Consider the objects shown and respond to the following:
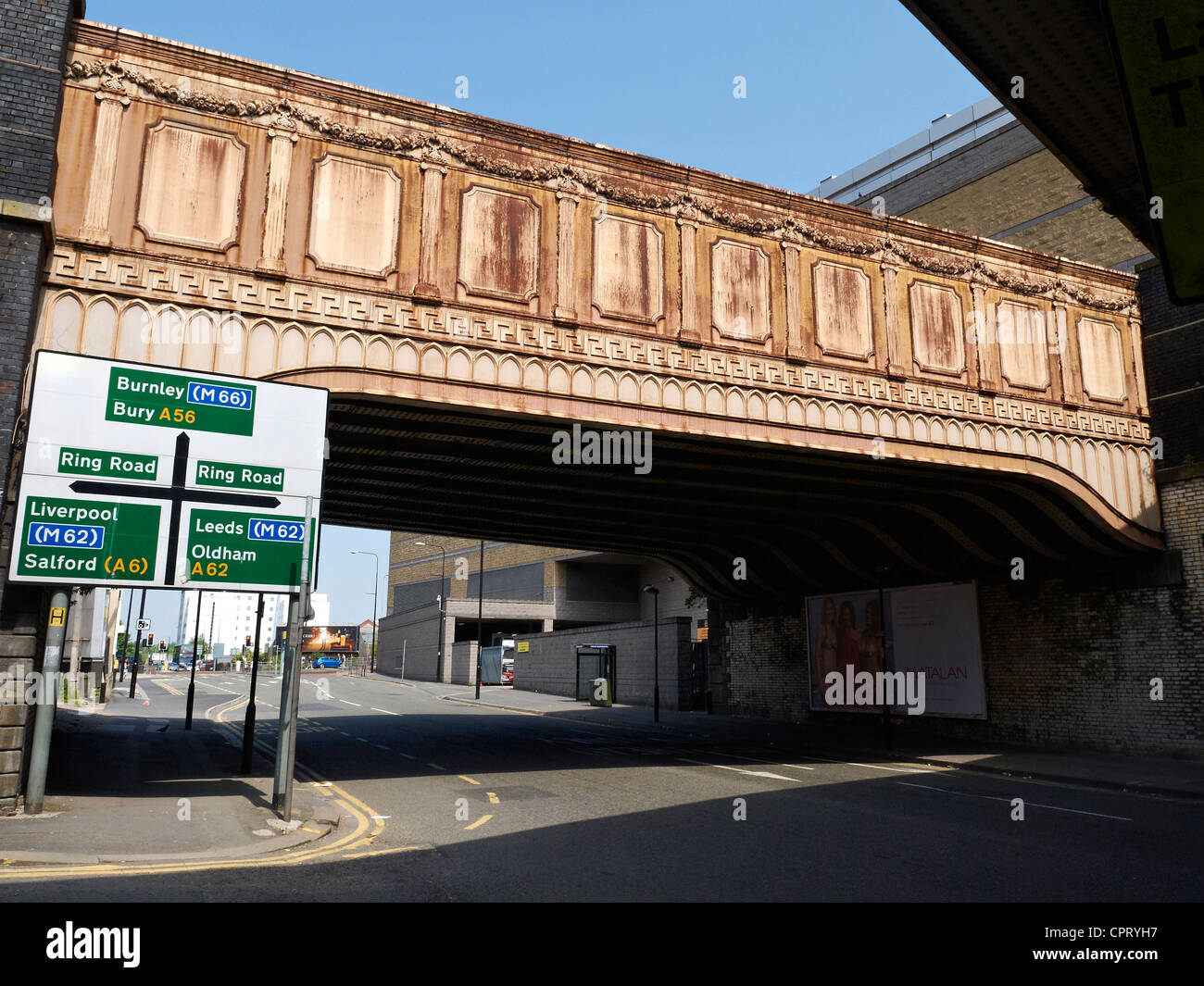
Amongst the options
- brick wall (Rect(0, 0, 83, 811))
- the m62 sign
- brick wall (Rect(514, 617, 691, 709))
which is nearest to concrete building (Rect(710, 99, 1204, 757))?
brick wall (Rect(514, 617, 691, 709))

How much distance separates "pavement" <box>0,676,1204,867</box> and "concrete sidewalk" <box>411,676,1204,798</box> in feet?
0.11

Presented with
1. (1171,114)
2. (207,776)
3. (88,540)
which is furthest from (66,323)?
(1171,114)

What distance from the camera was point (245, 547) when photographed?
12.1m

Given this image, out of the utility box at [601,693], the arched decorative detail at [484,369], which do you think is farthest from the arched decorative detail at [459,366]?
the utility box at [601,693]

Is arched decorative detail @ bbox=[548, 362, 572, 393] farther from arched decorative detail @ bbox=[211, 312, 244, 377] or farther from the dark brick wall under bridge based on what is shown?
the dark brick wall under bridge

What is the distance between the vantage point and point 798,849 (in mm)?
9258

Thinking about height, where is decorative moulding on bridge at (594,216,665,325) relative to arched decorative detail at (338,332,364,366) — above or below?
above

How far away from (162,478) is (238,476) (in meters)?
0.94

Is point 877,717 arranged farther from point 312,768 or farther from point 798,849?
point 798,849

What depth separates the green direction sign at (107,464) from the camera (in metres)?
11.4

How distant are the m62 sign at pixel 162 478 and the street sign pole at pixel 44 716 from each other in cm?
63
